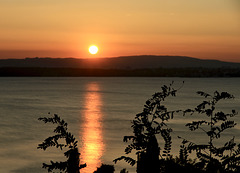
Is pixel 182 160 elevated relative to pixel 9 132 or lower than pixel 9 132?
lower

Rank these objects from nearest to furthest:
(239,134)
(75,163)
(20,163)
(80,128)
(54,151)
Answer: (75,163), (20,163), (54,151), (239,134), (80,128)

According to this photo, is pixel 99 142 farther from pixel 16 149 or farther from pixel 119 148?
pixel 16 149

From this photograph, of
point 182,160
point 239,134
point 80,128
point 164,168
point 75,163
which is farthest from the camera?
point 80,128

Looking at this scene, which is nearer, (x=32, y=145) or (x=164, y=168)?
(x=164, y=168)

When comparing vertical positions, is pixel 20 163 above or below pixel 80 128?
below

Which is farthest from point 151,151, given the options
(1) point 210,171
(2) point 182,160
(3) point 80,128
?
(3) point 80,128

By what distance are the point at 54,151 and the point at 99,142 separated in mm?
6869

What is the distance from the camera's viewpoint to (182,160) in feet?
18.9

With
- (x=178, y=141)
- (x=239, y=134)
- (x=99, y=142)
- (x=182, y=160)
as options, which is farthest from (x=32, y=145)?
(x=182, y=160)

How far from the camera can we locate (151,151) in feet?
14.7

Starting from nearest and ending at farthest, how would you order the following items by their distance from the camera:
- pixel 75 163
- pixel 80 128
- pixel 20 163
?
pixel 75 163 < pixel 20 163 < pixel 80 128

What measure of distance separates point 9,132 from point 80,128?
9.26m

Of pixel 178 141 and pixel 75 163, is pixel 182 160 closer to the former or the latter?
pixel 75 163

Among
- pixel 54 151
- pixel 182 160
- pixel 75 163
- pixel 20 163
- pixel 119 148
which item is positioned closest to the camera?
pixel 75 163
